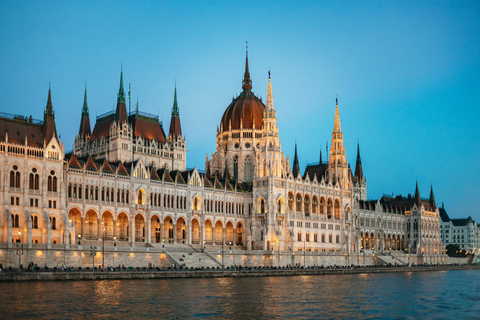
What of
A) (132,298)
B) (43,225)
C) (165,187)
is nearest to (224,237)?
(165,187)

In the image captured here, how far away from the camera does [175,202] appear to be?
121375mm

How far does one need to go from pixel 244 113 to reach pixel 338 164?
85.4 feet

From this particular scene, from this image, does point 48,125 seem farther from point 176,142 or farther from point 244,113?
point 244,113

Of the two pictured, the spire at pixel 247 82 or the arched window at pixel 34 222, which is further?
the spire at pixel 247 82

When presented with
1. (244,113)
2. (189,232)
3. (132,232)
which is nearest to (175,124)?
(244,113)

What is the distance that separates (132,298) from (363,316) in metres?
23.4

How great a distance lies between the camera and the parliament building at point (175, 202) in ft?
315

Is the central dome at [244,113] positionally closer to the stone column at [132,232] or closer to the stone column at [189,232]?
the stone column at [189,232]

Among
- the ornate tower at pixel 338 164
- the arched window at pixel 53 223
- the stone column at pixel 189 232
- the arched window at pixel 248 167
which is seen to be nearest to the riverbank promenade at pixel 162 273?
the arched window at pixel 53 223

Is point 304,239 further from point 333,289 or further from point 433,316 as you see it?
point 433,316

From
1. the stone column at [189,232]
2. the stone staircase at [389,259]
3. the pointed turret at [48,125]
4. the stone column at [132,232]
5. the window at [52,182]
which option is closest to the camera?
the window at [52,182]

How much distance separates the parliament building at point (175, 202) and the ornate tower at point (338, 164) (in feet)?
0.95

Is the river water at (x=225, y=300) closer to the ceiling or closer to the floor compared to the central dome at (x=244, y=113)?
closer to the floor

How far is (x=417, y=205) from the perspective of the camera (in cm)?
19225
